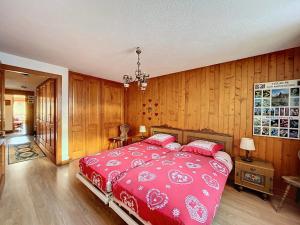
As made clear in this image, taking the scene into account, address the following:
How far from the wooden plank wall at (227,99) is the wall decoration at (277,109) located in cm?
10

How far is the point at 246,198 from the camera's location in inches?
91.5

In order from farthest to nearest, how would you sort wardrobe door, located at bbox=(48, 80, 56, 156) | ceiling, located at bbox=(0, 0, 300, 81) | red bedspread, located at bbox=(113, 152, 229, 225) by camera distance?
wardrobe door, located at bbox=(48, 80, 56, 156)
ceiling, located at bbox=(0, 0, 300, 81)
red bedspread, located at bbox=(113, 152, 229, 225)

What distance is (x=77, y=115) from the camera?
3980 millimetres

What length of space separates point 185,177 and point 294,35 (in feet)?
8.39

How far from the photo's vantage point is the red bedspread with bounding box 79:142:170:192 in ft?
6.36

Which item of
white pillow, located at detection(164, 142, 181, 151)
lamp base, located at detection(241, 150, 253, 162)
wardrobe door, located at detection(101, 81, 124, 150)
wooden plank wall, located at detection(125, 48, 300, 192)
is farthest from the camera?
wardrobe door, located at detection(101, 81, 124, 150)

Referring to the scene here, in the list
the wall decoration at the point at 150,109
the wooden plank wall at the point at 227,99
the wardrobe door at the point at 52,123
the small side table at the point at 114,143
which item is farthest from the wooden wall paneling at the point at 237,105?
the wardrobe door at the point at 52,123

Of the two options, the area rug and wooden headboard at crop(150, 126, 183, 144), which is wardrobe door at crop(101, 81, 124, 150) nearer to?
wooden headboard at crop(150, 126, 183, 144)

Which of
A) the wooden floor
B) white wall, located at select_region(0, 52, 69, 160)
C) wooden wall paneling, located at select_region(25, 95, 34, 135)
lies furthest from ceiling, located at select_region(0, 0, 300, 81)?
wooden wall paneling, located at select_region(25, 95, 34, 135)

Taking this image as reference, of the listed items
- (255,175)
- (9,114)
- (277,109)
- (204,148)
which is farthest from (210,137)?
(9,114)

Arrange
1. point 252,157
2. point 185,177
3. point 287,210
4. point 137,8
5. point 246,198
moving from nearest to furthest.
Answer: point 137,8 → point 185,177 → point 287,210 → point 246,198 → point 252,157

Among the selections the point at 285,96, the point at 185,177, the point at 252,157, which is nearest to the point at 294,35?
the point at 285,96

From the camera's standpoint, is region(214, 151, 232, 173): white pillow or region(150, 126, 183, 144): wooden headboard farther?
region(150, 126, 183, 144): wooden headboard

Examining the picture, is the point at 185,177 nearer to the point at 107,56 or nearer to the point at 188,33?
the point at 188,33
